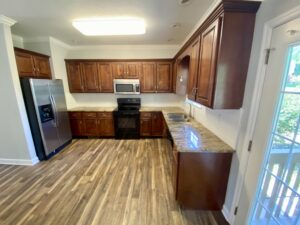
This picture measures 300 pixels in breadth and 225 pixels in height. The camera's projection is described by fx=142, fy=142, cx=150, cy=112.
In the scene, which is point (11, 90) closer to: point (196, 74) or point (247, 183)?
point (196, 74)

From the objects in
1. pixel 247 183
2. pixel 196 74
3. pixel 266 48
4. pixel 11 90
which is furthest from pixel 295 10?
pixel 11 90

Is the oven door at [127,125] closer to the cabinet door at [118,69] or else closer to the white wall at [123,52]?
the cabinet door at [118,69]

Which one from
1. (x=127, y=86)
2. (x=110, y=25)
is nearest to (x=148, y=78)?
(x=127, y=86)

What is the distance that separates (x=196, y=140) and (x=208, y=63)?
101 cm

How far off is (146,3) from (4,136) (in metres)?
3.64

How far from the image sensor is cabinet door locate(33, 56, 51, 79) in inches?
124

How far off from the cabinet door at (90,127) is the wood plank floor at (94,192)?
2.77 ft

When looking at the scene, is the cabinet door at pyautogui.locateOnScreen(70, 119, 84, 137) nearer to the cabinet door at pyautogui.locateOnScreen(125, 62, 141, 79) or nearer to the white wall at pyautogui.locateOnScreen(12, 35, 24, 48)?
the cabinet door at pyautogui.locateOnScreen(125, 62, 141, 79)

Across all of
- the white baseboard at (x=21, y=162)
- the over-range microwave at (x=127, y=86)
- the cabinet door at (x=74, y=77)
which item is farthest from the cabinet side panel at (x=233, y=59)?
the cabinet door at (x=74, y=77)

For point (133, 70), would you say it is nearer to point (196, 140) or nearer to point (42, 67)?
point (42, 67)

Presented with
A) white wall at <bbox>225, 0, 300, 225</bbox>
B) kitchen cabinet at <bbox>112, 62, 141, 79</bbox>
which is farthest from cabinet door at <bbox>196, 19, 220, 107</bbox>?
kitchen cabinet at <bbox>112, 62, 141, 79</bbox>

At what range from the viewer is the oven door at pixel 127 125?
4066mm

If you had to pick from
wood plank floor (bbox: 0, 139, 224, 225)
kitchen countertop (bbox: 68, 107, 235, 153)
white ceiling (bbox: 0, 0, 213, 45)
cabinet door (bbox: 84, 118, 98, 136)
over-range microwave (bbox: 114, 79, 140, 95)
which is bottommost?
wood plank floor (bbox: 0, 139, 224, 225)

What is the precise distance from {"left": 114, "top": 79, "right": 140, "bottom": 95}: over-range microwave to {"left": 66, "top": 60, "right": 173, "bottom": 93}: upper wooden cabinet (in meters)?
0.13
